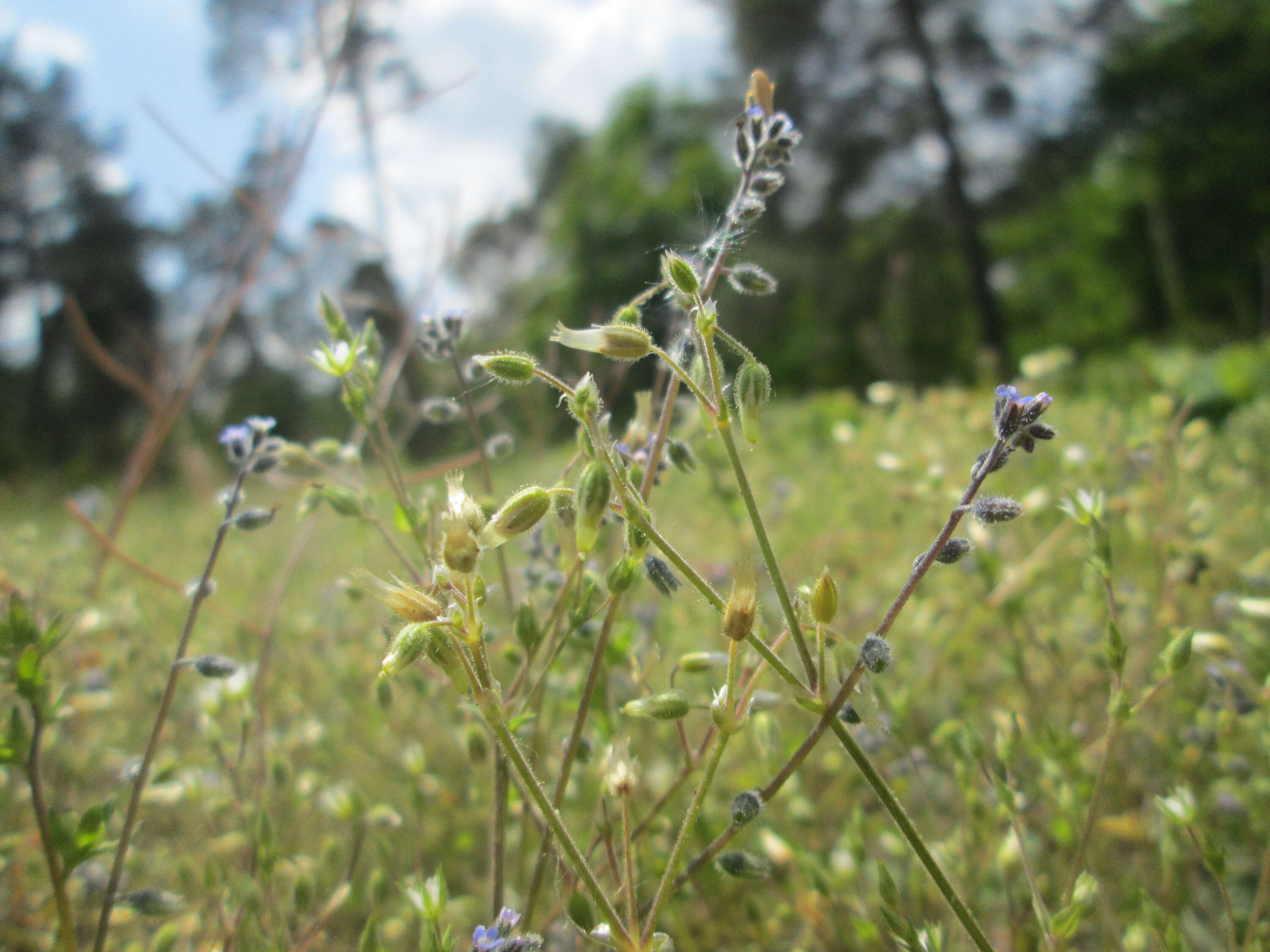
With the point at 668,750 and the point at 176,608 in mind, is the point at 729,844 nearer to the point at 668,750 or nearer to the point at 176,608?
the point at 668,750

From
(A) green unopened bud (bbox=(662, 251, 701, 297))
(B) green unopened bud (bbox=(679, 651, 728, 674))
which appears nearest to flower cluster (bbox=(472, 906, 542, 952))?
(B) green unopened bud (bbox=(679, 651, 728, 674))

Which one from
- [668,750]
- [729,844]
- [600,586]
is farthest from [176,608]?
[600,586]

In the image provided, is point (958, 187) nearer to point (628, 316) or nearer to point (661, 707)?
point (628, 316)

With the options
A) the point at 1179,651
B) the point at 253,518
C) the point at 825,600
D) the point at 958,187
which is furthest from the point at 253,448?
the point at 958,187

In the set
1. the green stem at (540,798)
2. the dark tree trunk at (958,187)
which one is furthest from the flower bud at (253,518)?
the dark tree trunk at (958,187)

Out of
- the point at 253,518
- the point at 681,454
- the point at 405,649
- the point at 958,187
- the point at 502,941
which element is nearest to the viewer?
the point at 405,649

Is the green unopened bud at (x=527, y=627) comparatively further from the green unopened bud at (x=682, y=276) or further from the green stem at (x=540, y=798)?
the green unopened bud at (x=682, y=276)
